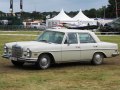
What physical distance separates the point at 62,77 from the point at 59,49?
2.39 m

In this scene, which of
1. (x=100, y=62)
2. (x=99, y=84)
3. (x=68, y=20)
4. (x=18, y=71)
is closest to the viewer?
(x=99, y=84)

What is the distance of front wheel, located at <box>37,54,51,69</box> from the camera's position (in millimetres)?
14087

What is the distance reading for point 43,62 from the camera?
557 inches

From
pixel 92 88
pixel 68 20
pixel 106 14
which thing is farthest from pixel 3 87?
pixel 106 14

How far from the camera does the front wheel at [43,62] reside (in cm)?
1409

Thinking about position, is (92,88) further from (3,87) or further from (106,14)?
(106,14)

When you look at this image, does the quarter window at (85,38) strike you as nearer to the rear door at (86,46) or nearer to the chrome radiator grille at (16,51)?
the rear door at (86,46)

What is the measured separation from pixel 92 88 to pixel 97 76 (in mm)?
2153

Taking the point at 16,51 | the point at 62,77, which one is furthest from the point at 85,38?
the point at 62,77

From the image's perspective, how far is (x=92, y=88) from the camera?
1051 cm

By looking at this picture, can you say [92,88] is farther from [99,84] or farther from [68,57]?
[68,57]

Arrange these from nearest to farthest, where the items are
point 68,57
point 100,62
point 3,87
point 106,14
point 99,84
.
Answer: point 3,87 < point 99,84 < point 68,57 < point 100,62 < point 106,14

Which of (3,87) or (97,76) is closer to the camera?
(3,87)

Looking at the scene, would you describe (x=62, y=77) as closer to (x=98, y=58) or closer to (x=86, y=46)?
(x=86, y=46)
